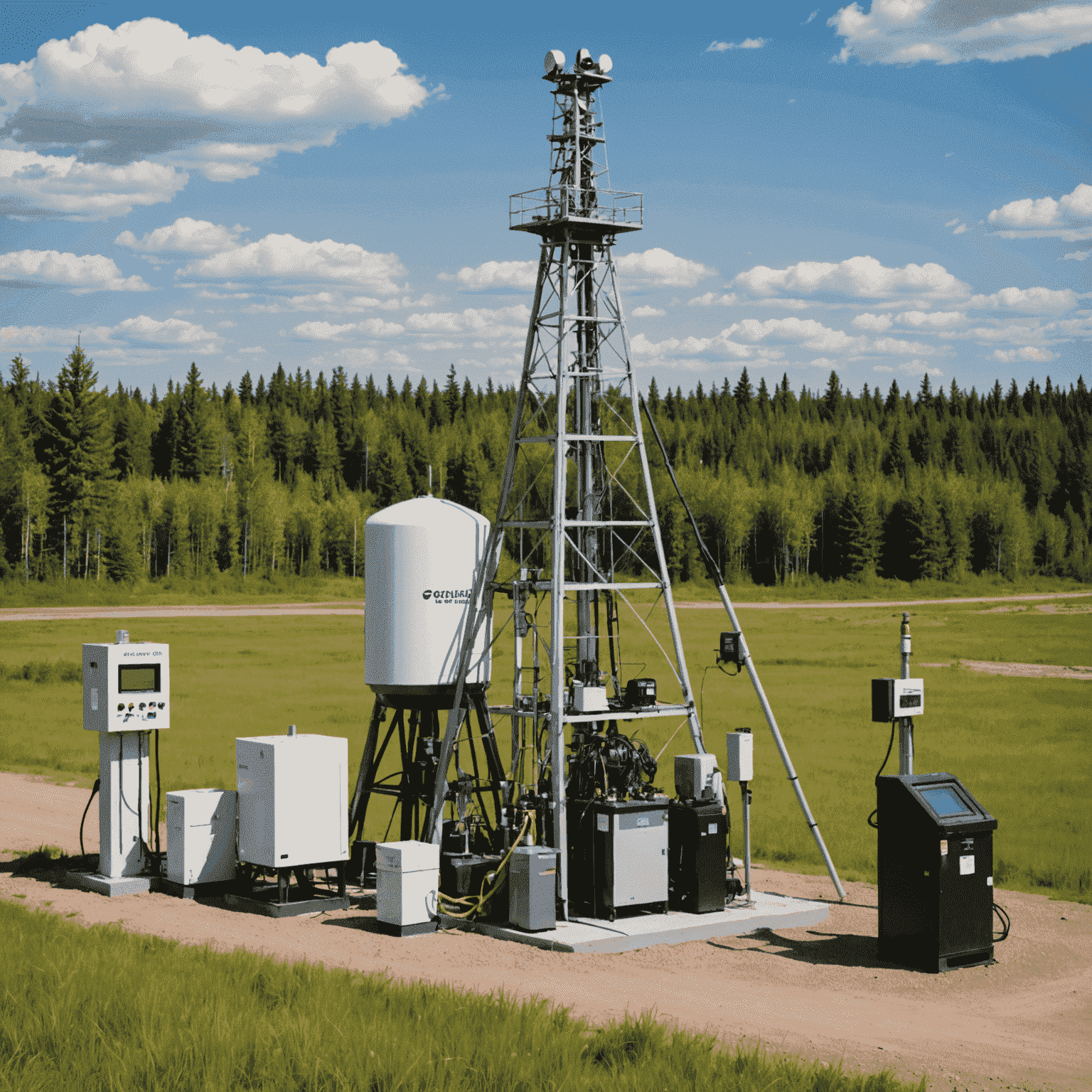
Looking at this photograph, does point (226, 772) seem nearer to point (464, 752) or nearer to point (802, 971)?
point (464, 752)

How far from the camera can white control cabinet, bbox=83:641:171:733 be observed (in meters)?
18.8

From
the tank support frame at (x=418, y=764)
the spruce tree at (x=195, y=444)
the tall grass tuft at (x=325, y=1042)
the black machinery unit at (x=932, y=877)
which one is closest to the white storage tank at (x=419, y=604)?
the tank support frame at (x=418, y=764)

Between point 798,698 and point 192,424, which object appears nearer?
point 798,698

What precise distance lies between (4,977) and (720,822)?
27.7 ft

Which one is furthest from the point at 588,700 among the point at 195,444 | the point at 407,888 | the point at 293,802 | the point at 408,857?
the point at 195,444

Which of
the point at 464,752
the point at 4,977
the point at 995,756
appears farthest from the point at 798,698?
the point at 4,977

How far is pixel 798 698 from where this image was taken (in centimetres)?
4238

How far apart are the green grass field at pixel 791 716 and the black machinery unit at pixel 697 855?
3.81 m

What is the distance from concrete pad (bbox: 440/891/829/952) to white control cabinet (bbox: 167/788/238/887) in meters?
3.45

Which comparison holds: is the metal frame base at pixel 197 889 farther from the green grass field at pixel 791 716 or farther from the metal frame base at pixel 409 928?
the green grass field at pixel 791 716

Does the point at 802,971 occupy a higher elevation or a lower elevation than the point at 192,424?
lower

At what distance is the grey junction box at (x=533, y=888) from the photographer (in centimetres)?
1628

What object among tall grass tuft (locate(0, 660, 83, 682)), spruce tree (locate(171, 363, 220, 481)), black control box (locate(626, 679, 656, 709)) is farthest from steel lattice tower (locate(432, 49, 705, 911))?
spruce tree (locate(171, 363, 220, 481))

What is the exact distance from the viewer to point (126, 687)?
1908cm
